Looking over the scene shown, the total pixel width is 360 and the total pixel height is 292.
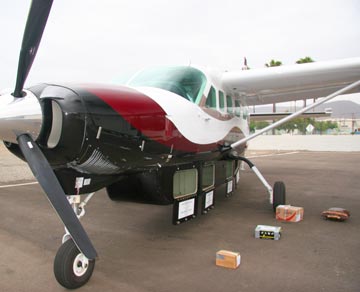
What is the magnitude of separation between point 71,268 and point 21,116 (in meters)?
1.58

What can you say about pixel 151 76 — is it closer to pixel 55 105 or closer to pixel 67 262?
pixel 55 105

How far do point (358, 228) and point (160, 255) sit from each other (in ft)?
10.6

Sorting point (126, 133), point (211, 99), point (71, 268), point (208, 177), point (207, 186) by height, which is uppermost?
point (211, 99)

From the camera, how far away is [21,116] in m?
2.84

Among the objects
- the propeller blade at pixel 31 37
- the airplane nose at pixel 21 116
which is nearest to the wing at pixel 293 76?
the propeller blade at pixel 31 37

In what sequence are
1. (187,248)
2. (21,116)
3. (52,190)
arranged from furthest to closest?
1. (187,248)
2. (52,190)
3. (21,116)

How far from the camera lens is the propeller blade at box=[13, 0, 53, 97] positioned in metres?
2.78

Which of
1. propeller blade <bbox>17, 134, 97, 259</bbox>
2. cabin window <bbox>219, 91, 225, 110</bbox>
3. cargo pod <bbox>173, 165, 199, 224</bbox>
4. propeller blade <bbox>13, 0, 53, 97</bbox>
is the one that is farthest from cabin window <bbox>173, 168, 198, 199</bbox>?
propeller blade <bbox>13, 0, 53, 97</bbox>

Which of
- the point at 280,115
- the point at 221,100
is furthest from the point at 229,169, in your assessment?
the point at 280,115

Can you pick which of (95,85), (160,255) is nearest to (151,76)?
(95,85)

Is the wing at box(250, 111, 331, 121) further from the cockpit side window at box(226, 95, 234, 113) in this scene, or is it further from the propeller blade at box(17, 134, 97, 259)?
the propeller blade at box(17, 134, 97, 259)

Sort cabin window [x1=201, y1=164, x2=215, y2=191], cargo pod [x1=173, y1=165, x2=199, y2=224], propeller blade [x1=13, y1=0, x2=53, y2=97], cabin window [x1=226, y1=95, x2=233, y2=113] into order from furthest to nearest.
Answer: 1. cabin window [x1=226, y1=95, x2=233, y2=113]
2. cabin window [x1=201, y1=164, x2=215, y2=191]
3. cargo pod [x1=173, y1=165, x2=199, y2=224]
4. propeller blade [x1=13, y1=0, x2=53, y2=97]

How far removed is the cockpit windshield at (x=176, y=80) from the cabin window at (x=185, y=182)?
1.07 metres

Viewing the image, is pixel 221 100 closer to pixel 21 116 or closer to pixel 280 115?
pixel 21 116
